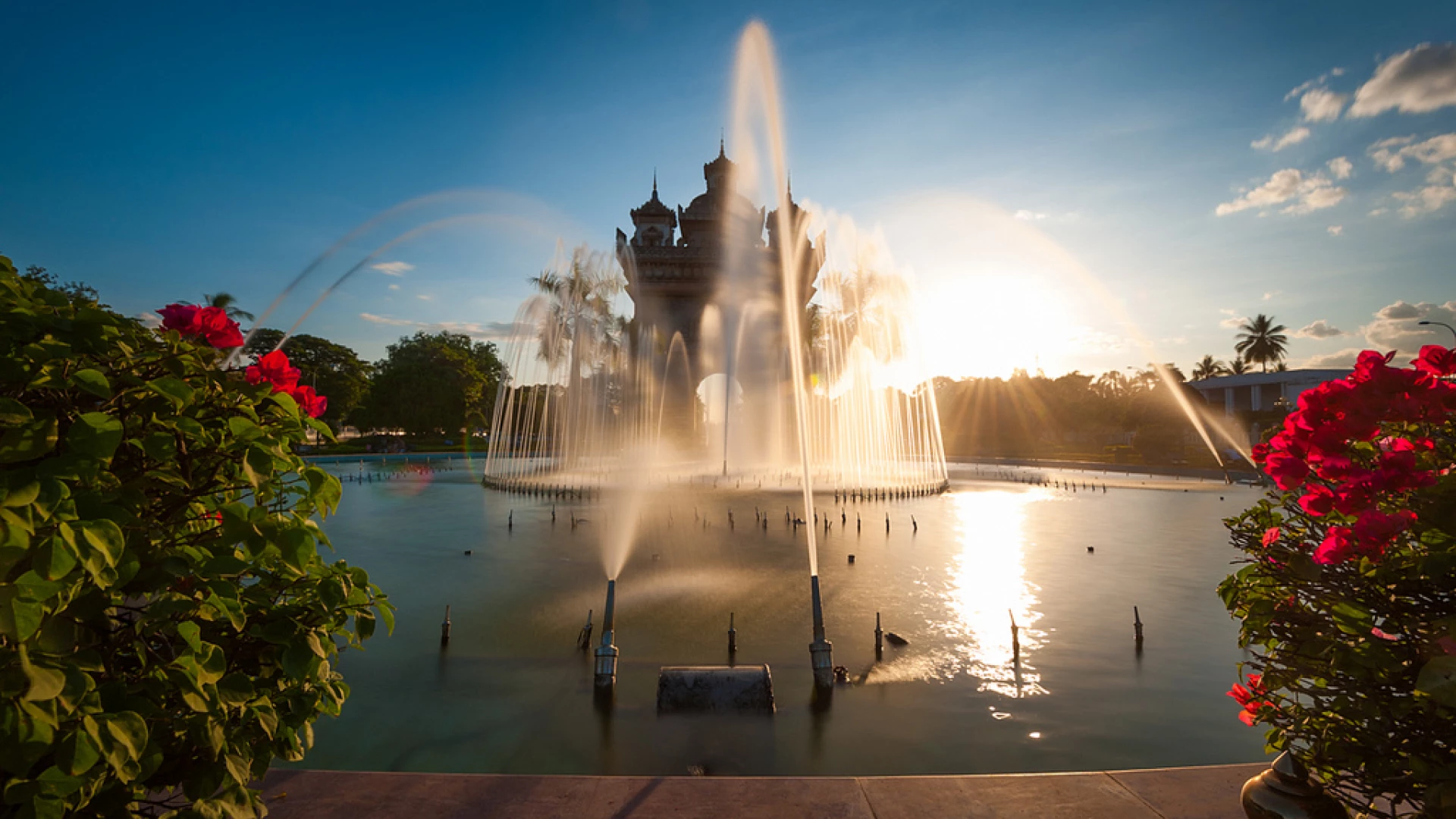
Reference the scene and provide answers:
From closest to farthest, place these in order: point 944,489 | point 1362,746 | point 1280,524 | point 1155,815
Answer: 1. point 1362,746
2. point 1280,524
3. point 1155,815
4. point 944,489

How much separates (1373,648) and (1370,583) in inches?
17.9

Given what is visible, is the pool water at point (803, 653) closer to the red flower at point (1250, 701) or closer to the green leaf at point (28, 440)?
the red flower at point (1250, 701)

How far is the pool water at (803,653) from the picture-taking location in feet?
24.9

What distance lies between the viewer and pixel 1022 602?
1395 cm

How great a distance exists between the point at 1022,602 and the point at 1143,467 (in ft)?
169

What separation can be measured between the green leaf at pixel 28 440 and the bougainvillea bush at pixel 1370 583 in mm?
4962

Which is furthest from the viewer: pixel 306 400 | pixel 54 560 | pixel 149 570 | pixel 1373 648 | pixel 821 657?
pixel 821 657

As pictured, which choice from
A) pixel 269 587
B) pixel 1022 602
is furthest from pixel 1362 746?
pixel 1022 602

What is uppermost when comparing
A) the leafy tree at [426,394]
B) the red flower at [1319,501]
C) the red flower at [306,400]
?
the leafy tree at [426,394]

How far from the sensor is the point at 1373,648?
2.88 m

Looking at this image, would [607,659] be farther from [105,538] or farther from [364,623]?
[105,538]

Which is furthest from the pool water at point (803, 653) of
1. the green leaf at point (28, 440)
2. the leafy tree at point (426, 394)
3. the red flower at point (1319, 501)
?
the leafy tree at point (426, 394)

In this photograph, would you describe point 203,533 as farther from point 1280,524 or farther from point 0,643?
point 1280,524

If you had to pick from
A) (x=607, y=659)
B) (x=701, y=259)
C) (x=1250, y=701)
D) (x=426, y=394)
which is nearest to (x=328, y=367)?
(x=426, y=394)
